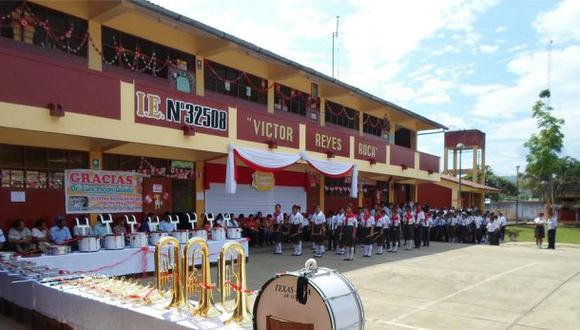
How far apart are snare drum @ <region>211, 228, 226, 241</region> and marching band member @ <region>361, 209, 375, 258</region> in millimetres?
5016

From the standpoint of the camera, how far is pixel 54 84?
356 inches

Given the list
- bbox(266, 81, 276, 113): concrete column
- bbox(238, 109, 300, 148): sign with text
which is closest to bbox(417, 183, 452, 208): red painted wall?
bbox(266, 81, 276, 113): concrete column

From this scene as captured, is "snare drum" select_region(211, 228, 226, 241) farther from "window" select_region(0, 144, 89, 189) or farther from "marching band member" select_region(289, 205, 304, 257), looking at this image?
"window" select_region(0, 144, 89, 189)

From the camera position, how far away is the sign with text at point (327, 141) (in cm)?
1650

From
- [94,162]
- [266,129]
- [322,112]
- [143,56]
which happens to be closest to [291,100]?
[322,112]

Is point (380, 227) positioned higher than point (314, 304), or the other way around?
point (314, 304)

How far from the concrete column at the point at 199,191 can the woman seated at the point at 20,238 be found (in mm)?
5359

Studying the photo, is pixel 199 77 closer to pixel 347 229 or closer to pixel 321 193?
pixel 347 229

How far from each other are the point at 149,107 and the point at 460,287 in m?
8.00

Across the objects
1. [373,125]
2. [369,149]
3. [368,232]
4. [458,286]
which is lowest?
[458,286]

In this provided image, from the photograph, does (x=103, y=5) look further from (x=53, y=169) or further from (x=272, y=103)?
(x=272, y=103)

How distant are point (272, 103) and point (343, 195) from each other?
23.0 ft

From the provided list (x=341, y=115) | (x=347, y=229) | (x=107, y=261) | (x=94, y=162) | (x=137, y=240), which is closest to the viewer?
(x=107, y=261)

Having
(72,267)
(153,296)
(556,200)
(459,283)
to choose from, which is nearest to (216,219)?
(72,267)
